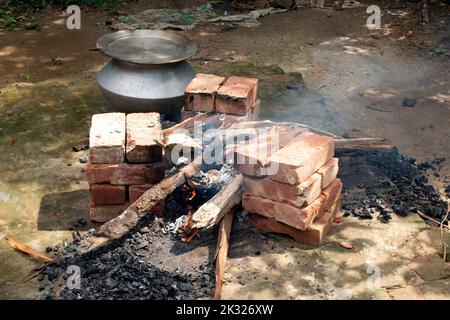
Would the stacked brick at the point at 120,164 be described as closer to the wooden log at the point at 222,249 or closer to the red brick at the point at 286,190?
the wooden log at the point at 222,249

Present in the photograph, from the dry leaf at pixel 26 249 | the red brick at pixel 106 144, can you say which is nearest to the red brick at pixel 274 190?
the red brick at pixel 106 144

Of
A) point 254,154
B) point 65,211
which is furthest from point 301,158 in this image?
point 65,211

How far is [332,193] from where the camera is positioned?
4.42 meters

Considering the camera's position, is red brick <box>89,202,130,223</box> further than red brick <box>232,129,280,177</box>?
Yes

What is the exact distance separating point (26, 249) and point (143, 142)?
4.09 feet

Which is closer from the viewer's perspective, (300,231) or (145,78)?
(300,231)

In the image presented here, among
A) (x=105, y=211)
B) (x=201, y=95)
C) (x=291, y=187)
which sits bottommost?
(x=105, y=211)

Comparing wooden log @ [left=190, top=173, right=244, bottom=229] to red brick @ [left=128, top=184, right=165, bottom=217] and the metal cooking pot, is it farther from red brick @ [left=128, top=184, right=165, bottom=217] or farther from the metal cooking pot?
the metal cooking pot

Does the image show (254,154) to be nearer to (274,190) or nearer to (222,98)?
(274,190)

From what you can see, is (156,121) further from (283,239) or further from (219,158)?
(283,239)

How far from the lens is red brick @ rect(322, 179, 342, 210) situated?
433 centimetres

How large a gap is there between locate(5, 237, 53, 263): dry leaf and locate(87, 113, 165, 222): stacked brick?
0.60 meters

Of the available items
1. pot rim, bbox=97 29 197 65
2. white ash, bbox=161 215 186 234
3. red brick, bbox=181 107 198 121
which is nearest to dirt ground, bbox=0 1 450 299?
white ash, bbox=161 215 186 234

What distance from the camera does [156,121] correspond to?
480 cm
